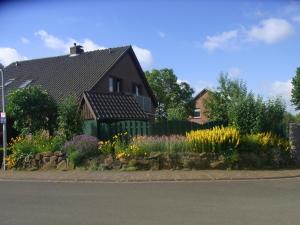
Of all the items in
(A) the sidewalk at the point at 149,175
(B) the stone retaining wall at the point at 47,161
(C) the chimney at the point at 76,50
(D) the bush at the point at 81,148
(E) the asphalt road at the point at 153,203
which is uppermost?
(C) the chimney at the point at 76,50

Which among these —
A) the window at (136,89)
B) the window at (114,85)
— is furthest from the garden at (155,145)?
the window at (136,89)

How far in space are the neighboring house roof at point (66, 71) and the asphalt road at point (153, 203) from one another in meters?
18.9

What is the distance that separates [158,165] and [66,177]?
355 cm

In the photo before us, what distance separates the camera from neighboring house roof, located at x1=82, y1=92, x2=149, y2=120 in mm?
24641

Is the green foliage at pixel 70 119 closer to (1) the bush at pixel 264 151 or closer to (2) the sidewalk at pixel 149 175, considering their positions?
(2) the sidewalk at pixel 149 175

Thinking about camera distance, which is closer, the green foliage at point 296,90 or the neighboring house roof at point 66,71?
the neighboring house roof at point 66,71

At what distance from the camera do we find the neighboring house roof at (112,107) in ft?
80.8

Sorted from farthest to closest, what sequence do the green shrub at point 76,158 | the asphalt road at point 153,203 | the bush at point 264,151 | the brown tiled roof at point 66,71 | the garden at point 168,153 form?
the brown tiled roof at point 66,71, the green shrub at point 76,158, the bush at point 264,151, the garden at point 168,153, the asphalt road at point 153,203

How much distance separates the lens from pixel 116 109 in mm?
26078

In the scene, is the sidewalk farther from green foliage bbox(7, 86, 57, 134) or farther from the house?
the house

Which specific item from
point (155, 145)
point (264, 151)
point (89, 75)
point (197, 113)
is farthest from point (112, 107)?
point (197, 113)

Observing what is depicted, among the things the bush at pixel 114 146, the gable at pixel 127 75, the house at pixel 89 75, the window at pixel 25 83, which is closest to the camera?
the bush at pixel 114 146

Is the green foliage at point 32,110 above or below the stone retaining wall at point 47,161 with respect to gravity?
above

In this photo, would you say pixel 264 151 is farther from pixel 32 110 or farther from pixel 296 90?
pixel 296 90
